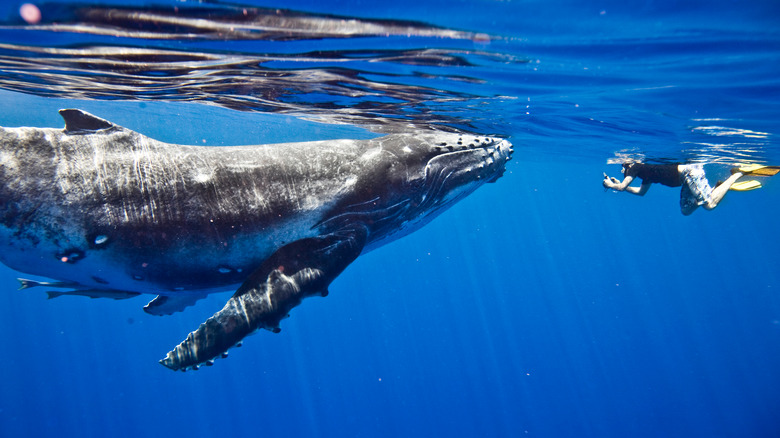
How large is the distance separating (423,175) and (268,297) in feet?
10.00

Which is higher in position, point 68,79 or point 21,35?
point 21,35

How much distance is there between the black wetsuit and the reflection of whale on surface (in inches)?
538

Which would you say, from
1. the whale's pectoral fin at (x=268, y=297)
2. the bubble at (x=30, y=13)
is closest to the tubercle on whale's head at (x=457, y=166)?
the whale's pectoral fin at (x=268, y=297)

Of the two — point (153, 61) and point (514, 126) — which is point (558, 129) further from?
point (153, 61)

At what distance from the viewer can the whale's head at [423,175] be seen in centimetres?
577

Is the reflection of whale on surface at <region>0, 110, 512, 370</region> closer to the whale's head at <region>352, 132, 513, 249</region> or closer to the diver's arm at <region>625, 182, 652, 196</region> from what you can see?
the whale's head at <region>352, 132, 513, 249</region>

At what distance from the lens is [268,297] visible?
13.5 ft

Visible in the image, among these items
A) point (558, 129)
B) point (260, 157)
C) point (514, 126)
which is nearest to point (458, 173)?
point (260, 157)

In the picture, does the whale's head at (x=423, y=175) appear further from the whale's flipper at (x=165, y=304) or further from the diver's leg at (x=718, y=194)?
the diver's leg at (x=718, y=194)

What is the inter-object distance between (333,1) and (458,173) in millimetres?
3273

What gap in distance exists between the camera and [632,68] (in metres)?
8.73

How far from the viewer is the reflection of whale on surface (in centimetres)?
414

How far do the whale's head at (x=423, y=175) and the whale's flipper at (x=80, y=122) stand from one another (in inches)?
136

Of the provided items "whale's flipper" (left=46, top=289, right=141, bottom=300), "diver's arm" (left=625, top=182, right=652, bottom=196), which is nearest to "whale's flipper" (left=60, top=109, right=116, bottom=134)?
"whale's flipper" (left=46, top=289, right=141, bottom=300)
